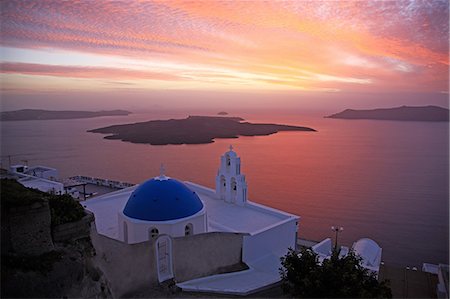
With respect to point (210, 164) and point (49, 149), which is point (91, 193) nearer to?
point (210, 164)

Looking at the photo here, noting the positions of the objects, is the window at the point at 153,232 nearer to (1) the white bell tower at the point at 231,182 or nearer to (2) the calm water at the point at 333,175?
(1) the white bell tower at the point at 231,182

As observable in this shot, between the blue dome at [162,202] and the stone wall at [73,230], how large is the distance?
321cm

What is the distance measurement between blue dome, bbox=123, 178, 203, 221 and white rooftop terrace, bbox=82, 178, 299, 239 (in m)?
1.35

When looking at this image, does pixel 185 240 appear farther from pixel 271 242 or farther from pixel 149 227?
pixel 271 242

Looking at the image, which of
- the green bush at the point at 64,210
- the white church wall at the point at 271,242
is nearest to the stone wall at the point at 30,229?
the green bush at the point at 64,210

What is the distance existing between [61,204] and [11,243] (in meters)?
1.67

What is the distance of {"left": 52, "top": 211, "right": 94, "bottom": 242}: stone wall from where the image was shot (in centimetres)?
698

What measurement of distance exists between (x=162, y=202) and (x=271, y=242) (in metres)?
4.52

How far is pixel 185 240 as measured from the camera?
973cm

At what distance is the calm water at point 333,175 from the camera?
19891mm

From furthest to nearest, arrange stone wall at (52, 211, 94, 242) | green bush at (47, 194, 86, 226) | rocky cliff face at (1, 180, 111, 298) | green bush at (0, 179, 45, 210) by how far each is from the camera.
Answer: green bush at (47, 194, 86, 226) < stone wall at (52, 211, 94, 242) < green bush at (0, 179, 45, 210) < rocky cliff face at (1, 180, 111, 298)

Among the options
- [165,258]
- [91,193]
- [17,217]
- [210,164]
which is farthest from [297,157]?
[17,217]

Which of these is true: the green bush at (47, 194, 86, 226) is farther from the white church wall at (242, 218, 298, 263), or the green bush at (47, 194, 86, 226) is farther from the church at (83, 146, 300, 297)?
the white church wall at (242, 218, 298, 263)

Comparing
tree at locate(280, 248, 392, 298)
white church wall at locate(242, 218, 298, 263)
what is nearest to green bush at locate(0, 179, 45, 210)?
tree at locate(280, 248, 392, 298)
